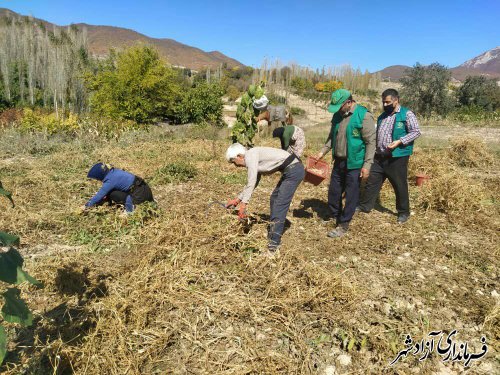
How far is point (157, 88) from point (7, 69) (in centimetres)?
2471

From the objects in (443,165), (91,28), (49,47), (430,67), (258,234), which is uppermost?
(91,28)

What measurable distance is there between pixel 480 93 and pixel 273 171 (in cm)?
2355

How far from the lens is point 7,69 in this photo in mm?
33062

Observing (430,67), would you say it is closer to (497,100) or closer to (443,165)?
(497,100)

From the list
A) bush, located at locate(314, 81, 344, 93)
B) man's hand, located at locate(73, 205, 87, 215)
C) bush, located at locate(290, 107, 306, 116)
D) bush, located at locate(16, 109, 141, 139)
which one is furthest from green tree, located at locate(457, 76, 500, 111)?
man's hand, located at locate(73, 205, 87, 215)

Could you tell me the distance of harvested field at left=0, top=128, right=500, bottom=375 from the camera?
6.91 ft

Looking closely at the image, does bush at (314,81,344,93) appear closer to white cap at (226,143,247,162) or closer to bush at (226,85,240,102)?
bush at (226,85,240,102)

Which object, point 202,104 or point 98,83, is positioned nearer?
point 98,83

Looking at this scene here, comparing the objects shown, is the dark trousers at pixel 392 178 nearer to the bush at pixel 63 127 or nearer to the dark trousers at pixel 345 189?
the dark trousers at pixel 345 189

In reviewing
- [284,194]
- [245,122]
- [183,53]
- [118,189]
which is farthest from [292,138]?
[183,53]

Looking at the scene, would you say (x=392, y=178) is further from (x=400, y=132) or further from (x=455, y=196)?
(x=455, y=196)

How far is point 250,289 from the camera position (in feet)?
8.86

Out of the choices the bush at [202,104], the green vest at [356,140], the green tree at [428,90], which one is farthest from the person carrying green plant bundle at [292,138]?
the green tree at [428,90]

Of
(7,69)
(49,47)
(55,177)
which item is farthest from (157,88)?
(49,47)
